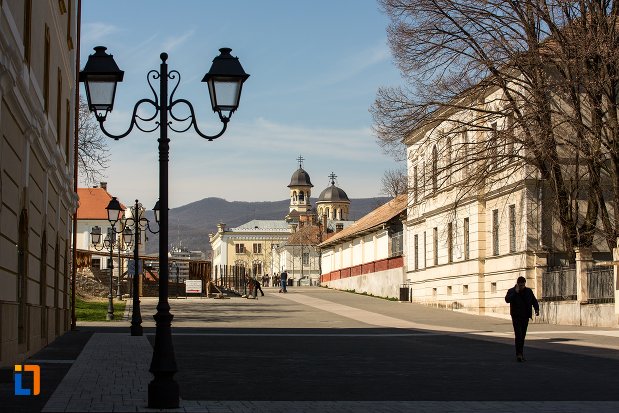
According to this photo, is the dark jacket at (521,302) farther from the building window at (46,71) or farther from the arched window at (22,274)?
the building window at (46,71)

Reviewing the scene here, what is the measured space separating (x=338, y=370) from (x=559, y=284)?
67.8 feet

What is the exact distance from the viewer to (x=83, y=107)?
43.8 meters

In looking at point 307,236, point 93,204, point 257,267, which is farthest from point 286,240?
point 93,204

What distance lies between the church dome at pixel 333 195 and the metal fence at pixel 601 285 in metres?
156

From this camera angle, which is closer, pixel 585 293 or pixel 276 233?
pixel 585 293

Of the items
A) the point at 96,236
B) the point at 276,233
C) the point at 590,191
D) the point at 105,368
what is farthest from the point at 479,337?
the point at 276,233

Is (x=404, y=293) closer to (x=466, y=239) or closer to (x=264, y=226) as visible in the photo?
(x=466, y=239)

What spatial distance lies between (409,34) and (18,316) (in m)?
22.5

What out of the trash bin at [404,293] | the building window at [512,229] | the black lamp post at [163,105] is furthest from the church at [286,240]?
the black lamp post at [163,105]

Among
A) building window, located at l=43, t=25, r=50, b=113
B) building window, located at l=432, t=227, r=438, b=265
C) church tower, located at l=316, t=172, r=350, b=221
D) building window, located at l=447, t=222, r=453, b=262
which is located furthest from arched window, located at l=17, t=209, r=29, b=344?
church tower, located at l=316, t=172, r=350, b=221

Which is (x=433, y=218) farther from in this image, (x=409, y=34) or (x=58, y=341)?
(x=58, y=341)

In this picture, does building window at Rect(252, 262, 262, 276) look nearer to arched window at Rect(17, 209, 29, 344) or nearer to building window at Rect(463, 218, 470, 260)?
building window at Rect(463, 218, 470, 260)

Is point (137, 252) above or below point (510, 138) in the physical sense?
below

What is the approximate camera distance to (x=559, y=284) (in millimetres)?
35781
